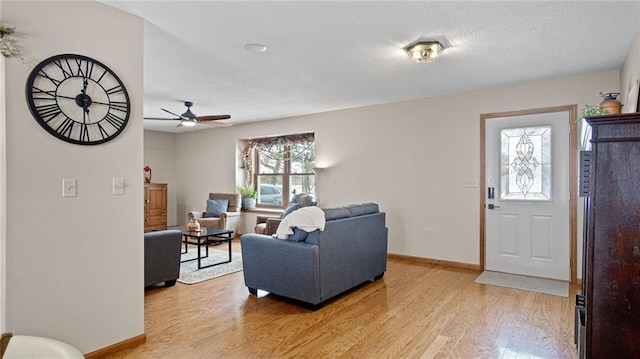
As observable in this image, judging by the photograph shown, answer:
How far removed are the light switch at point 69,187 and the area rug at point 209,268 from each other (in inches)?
85.4

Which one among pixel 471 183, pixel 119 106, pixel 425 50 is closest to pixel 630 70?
pixel 425 50

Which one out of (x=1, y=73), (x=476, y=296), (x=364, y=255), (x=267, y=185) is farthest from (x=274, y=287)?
(x=267, y=185)

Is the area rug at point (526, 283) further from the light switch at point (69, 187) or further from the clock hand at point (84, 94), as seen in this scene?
the clock hand at point (84, 94)

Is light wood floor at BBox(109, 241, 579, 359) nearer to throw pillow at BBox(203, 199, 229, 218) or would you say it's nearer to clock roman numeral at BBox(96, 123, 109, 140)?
clock roman numeral at BBox(96, 123, 109, 140)

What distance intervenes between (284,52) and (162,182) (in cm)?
612

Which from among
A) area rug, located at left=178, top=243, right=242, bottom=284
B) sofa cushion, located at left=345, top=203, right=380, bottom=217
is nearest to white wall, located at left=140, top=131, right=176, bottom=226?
area rug, located at left=178, top=243, right=242, bottom=284

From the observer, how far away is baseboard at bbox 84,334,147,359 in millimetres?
2327

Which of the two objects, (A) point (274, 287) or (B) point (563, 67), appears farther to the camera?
(B) point (563, 67)

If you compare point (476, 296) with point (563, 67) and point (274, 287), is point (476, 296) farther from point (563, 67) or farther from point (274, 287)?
point (563, 67)

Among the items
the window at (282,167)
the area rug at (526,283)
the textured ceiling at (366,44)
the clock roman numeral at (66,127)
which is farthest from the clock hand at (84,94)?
the window at (282,167)

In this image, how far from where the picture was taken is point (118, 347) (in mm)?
2443

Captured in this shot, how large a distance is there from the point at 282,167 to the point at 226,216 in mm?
1431

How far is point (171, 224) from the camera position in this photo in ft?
27.6

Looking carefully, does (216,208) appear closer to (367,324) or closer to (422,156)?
(422,156)
